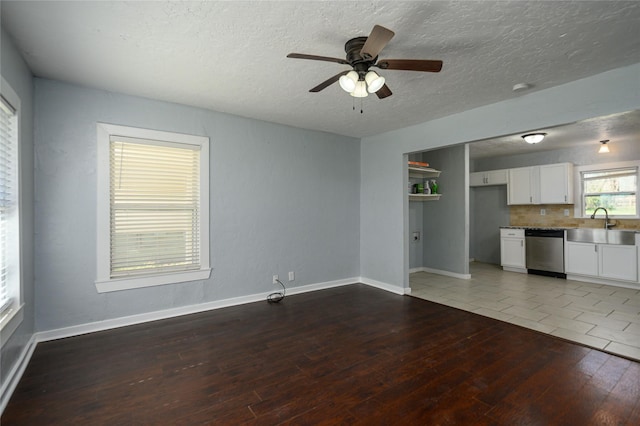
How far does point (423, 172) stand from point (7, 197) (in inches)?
231

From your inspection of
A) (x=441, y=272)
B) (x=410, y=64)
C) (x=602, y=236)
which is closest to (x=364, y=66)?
(x=410, y=64)

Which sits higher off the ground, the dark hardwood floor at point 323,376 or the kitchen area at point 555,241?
the kitchen area at point 555,241

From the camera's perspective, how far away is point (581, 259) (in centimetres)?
546

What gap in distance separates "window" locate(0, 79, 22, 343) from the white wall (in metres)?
4.36

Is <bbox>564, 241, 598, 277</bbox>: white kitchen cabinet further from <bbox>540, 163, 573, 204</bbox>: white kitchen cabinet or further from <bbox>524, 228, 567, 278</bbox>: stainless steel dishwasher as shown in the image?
<bbox>540, 163, 573, 204</bbox>: white kitchen cabinet

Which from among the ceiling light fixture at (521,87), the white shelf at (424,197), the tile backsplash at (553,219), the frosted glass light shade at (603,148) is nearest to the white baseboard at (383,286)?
the white shelf at (424,197)

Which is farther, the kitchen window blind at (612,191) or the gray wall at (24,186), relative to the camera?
the kitchen window blind at (612,191)

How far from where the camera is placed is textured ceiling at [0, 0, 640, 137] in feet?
6.38

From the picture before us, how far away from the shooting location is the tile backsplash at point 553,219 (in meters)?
5.48

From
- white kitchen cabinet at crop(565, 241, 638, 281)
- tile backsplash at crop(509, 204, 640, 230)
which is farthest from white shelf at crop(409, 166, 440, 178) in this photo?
white kitchen cabinet at crop(565, 241, 638, 281)

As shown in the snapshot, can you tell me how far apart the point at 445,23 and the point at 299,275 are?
369 cm

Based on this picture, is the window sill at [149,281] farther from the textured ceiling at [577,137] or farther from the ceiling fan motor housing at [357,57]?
the textured ceiling at [577,137]

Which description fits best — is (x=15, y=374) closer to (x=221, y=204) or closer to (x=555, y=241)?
(x=221, y=204)

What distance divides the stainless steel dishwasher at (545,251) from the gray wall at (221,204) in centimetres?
373
